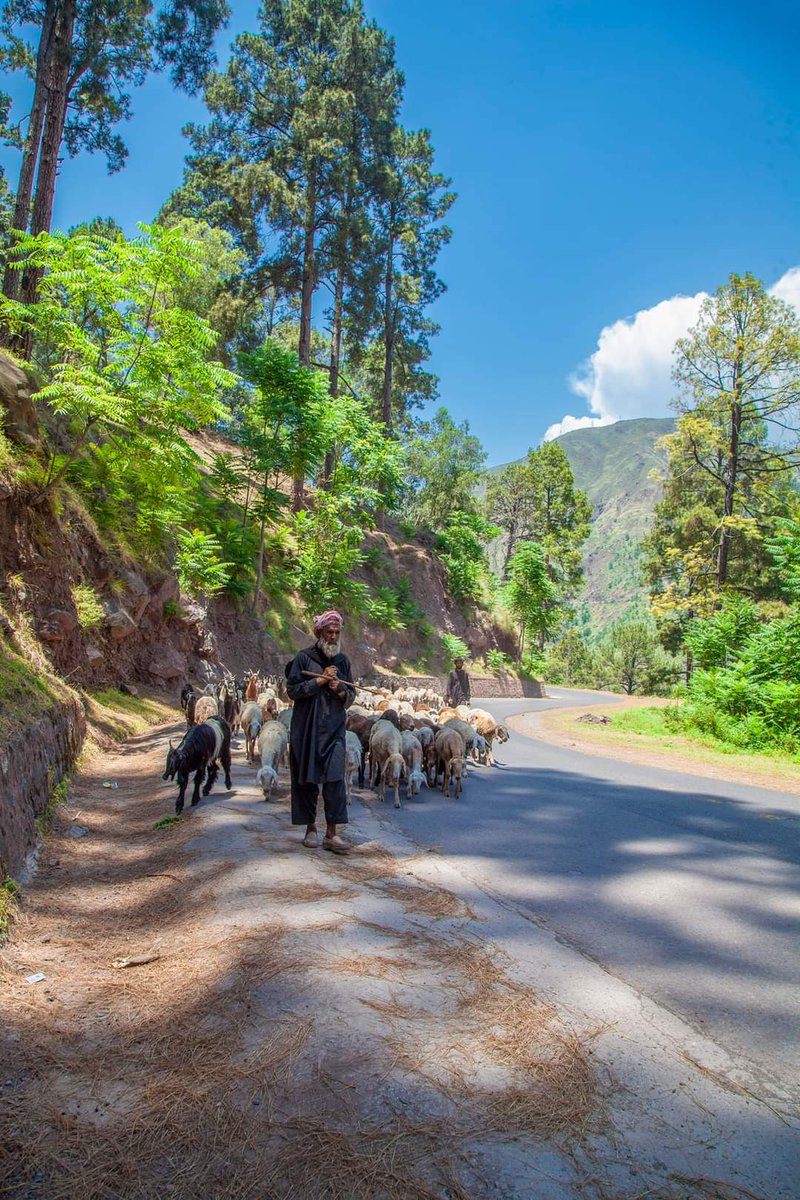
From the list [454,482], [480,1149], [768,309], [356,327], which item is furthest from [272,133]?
[480,1149]

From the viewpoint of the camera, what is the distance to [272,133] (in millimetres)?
28734

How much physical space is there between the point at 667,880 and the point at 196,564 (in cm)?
1491

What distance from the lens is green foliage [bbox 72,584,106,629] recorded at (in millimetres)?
13095

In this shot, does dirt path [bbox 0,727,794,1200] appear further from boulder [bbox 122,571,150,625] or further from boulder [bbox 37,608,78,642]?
boulder [bbox 122,571,150,625]

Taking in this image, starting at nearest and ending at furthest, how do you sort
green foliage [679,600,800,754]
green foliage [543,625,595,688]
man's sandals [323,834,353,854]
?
man's sandals [323,834,353,854] → green foliage [679,600,800,754] → green foliage [543,625,595,688]

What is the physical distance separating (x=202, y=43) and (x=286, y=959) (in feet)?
73.9

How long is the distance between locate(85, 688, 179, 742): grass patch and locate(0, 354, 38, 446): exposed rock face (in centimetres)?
474

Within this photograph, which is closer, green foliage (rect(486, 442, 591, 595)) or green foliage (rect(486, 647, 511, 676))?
green foliage (rect(486, 647, 511, 676))

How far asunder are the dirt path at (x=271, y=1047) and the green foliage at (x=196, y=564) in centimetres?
1313

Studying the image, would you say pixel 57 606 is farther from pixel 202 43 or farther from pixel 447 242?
pixel 447 242

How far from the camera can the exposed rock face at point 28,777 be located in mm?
5688

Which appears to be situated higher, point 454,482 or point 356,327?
point 356,327

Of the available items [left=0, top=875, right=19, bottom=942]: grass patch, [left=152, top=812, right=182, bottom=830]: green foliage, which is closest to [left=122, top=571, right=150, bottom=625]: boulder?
[left=152, top=812, right=182, bottom=830]: green foliage

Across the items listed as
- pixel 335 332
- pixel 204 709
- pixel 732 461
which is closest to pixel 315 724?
pixel 204 709
